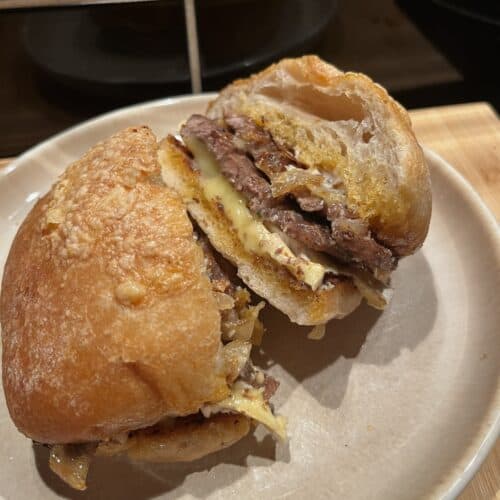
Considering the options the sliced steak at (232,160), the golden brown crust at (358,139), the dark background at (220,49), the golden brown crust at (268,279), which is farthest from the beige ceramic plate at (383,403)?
the dark background at (220,49)

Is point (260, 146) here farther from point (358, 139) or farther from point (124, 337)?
point (124, 337)

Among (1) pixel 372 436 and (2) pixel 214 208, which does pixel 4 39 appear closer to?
(2) pixel 214 208

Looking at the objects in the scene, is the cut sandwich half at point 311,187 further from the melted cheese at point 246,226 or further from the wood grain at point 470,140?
the wood grain at point 470,140

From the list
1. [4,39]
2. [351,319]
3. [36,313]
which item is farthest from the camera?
Result: [4,39]

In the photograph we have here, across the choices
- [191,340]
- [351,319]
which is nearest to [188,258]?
[191,340]

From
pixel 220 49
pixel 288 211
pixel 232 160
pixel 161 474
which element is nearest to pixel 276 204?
pixel 288 211

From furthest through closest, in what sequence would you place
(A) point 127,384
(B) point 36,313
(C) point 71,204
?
1. (C) point 71,204
2. (B) point 36,313
3. (A) point 127,384

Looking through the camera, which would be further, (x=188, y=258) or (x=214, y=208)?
(x=214, y=208)
